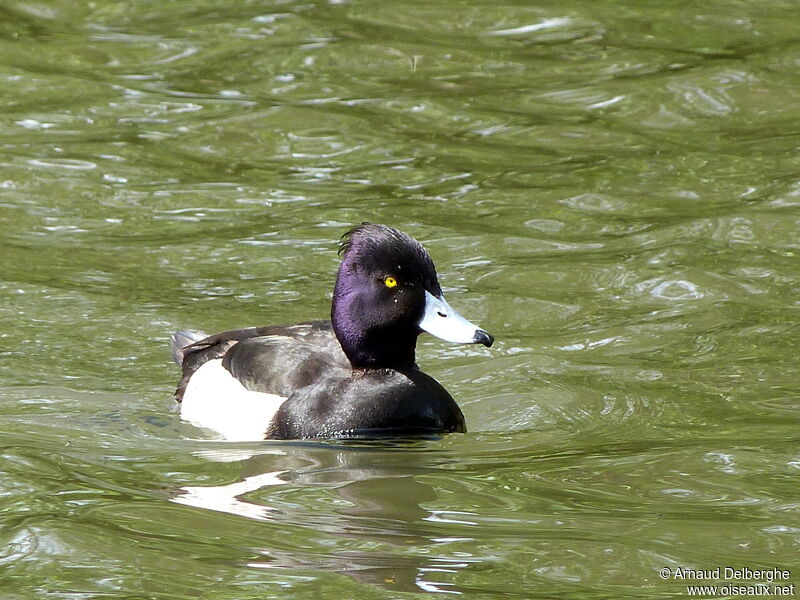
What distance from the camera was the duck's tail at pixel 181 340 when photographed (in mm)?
8352

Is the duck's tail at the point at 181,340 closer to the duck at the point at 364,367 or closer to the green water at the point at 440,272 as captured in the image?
the green water at the point at 440,272

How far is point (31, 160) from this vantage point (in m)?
11.2

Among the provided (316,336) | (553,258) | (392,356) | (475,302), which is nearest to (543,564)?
(392,356)

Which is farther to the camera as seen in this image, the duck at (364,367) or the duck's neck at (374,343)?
the duck's neck at (374,343)

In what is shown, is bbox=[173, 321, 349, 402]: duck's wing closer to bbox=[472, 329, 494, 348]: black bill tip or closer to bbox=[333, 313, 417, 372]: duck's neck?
bbox=[333, 313, 417, 372]: duck's neck

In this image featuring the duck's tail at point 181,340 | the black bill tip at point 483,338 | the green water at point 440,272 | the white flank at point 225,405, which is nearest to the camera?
the green water at point 440,272

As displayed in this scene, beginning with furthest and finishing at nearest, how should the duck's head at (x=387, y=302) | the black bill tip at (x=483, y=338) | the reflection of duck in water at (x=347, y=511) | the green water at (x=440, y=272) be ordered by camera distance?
1. the duck's head at (x=387, y=302)
2. the black bill tip at (x=483, y=338)
3. the green water at (x=440, y=272)
4. the reflection of duck in water at (x=347, y=511)

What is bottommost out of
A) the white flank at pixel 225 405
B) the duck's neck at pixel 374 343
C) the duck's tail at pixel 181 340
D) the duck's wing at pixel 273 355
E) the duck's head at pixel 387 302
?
the white flank at pixel 225 405

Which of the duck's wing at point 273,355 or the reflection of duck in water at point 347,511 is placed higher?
the duck's wing at point 273,355

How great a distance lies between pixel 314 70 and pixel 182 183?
2.48 metres

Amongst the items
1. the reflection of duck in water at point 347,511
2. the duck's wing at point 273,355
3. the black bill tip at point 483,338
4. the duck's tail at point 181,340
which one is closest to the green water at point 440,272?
the reflection of duck in water at point 347,511

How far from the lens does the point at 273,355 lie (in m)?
7.61

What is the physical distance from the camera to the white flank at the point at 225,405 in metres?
7.37

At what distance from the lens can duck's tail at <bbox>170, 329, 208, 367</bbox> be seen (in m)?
8.35
